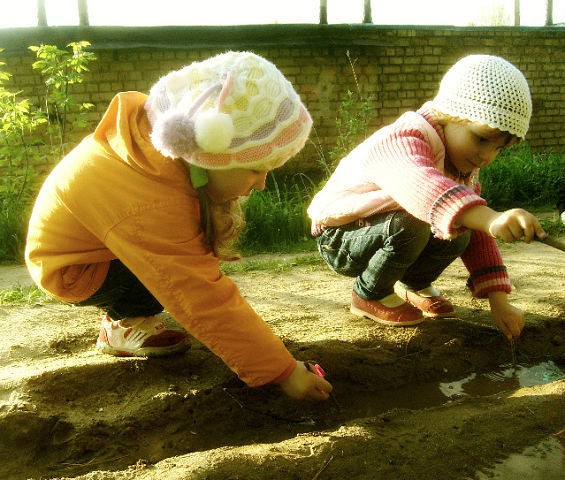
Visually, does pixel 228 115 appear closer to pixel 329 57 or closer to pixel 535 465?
pixel 535 465

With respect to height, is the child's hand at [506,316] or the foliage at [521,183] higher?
the child's hand at [506,316]

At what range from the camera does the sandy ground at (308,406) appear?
5.21 ft

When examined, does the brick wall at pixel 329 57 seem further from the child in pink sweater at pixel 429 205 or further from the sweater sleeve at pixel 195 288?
the sweater sleeve at pixel 195 288

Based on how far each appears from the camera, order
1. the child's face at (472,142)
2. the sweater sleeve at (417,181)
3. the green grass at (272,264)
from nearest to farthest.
A: the sweater sleeve at (417,181), the child's face at (472,142), the green grass at (272,264)

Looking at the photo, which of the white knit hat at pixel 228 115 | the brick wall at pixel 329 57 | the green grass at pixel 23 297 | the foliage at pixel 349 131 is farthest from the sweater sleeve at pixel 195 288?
the brick wall at pixel 329 57

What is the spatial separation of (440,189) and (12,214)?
366 cm

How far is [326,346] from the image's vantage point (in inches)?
92.0

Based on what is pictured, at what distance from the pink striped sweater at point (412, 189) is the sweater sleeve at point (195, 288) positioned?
0.60 m

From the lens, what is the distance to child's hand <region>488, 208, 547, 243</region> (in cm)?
153

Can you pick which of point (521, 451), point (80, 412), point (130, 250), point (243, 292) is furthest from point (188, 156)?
point (243, 292)

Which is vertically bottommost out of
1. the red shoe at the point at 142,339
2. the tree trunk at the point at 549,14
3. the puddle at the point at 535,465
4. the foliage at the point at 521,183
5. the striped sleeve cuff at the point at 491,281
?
the foliage at the point at 521,183

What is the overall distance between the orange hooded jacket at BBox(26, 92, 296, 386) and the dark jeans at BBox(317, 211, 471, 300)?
70 cm

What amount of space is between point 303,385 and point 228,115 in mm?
840

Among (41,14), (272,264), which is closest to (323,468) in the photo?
(272,264)
